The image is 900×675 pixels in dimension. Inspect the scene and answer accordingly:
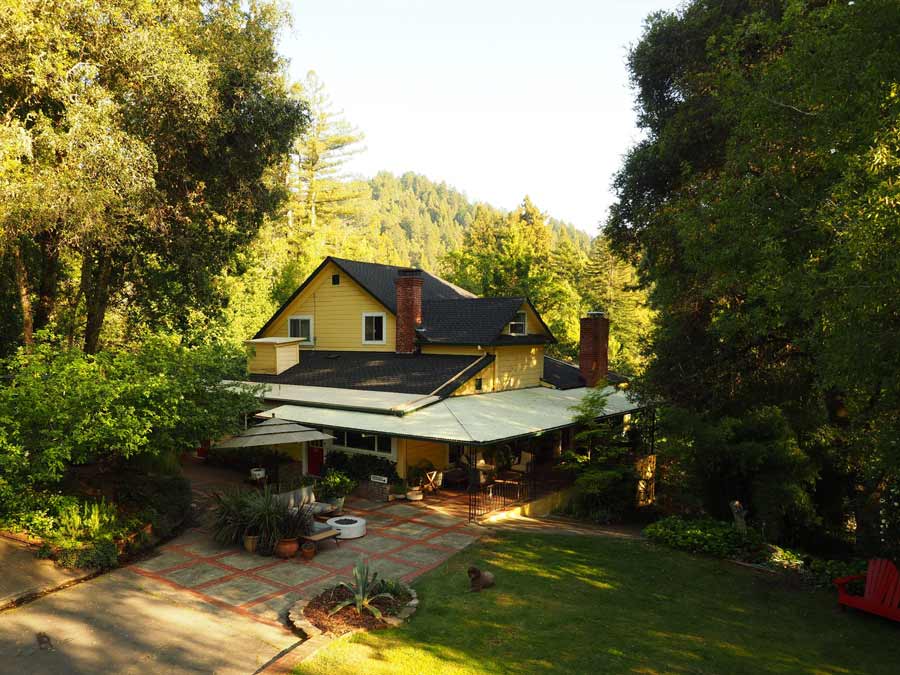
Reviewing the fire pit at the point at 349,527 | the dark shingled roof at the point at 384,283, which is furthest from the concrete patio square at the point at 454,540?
the dark shingled roof at the point at 384,283

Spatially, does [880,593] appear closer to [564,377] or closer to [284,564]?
[284,564]

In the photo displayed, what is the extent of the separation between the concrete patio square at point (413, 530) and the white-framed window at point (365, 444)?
12.6 feet

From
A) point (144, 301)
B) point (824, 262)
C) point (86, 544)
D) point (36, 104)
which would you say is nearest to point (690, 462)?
point (824, 262)

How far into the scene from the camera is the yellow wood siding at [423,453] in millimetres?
18859

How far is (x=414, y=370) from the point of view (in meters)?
22.3

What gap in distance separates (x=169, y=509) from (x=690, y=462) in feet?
45.8

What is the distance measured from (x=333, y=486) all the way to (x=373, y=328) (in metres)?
9.50

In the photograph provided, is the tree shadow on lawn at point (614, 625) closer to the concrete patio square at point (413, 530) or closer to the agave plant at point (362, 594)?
the agave plant at point (362, 594)

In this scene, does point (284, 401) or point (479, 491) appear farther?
point (284, 401)

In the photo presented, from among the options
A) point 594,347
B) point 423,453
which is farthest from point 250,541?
point 594,347

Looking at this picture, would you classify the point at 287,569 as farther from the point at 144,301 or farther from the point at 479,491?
the point at 144,301

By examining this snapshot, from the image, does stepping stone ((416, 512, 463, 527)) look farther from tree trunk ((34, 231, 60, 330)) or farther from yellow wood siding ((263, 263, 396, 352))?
tree trunk ((34, 231, 60, 330))

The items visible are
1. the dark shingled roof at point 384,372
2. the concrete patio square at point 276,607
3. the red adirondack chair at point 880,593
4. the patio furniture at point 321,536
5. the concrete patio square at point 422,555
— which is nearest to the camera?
the concrete patio square at point 276,607

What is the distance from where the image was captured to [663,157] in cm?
1759
